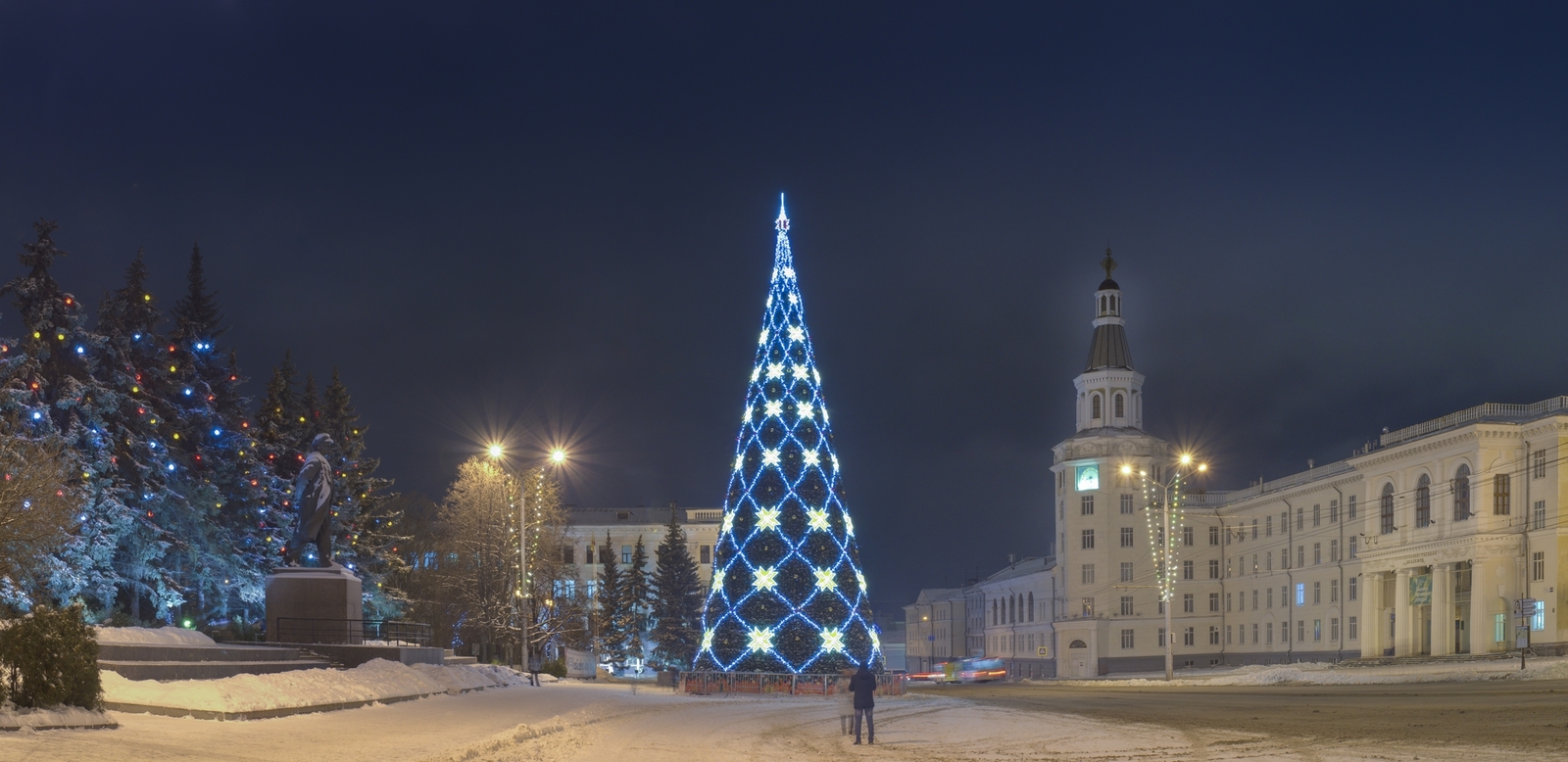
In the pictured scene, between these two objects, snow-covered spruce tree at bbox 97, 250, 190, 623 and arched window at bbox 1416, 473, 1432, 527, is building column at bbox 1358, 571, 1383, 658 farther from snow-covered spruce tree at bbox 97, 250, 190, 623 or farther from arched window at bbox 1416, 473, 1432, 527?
snow-covered spruce tree at bbox 97, 250, 190, 623

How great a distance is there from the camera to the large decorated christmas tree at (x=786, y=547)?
3700 cm

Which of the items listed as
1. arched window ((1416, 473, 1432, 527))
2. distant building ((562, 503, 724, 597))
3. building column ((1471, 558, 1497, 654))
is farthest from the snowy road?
distant building ((562, 503, 724, 597))

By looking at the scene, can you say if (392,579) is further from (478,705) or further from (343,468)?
(478,705)

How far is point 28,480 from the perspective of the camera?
2822 cm

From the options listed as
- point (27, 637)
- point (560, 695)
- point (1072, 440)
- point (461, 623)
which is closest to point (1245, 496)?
point (1072, 440)

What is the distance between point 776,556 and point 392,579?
33356 mm

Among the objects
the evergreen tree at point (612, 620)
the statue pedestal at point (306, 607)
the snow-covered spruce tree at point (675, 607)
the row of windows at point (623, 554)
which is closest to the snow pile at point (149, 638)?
the statue pedestal at point (306, 607)

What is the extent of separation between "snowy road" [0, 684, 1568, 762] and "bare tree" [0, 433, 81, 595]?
28.7 ft

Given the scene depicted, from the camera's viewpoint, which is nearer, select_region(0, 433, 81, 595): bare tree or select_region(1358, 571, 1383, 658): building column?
select_region(0, 433, 81, 595): bare tree

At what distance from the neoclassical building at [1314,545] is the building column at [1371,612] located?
0.30 ft

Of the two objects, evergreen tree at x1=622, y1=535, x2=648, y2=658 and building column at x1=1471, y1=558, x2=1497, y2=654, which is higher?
building column at x1=1471, y1=558, x2=1497, y2=654

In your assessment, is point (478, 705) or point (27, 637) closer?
point (27, 637)

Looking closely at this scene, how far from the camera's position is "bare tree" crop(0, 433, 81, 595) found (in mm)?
27188

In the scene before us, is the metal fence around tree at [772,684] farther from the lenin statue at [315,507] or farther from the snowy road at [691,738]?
the lenin statue at [315,507]
